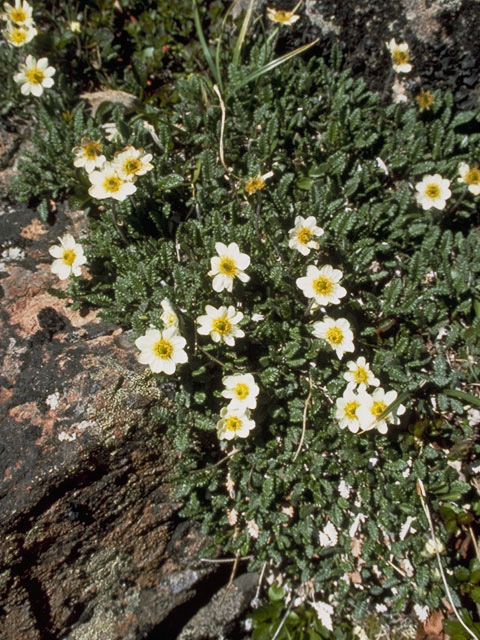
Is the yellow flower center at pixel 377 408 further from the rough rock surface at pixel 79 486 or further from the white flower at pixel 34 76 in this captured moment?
the white flower at pixel 34 76

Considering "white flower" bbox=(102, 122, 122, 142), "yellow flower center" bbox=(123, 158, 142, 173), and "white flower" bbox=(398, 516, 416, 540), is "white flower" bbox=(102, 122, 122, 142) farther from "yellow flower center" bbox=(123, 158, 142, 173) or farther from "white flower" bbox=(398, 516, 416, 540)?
"white flower" bbox=(398, 516, 416, 540)

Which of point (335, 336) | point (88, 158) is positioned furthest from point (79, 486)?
point (88, 158)

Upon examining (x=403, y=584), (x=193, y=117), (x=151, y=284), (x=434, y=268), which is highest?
(x=193, y=117)

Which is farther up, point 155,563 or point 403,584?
point 155,563

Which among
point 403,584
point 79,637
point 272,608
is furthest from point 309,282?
point 79,637

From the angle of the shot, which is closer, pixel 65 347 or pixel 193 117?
pixel 65 347

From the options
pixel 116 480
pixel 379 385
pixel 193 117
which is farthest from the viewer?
pixel 193 117

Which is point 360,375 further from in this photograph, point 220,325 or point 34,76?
point 34,76

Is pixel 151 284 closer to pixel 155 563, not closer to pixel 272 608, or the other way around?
pixel 155 563

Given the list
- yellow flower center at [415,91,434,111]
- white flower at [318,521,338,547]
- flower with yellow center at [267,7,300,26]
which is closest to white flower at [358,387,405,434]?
white flower at [318,521,338,547]
